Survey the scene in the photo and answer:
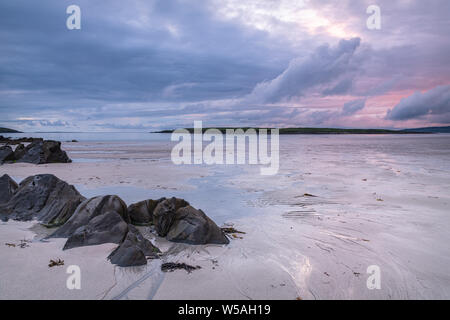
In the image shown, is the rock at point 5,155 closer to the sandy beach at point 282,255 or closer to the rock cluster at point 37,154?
the rock cluster at point 37,154

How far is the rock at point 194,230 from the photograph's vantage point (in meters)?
5.23

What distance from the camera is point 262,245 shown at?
17.1 ft

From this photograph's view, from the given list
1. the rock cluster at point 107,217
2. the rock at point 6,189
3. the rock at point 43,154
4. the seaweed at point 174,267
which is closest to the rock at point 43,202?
the rock cluster at point 107,217

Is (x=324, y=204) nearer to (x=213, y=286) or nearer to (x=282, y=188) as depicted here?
(x=282, y=188)

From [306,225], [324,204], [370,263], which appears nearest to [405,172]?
[324,204]

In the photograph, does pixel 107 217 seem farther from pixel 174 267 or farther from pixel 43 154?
pixel 43 154

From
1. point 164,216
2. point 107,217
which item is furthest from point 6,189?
point 164,216

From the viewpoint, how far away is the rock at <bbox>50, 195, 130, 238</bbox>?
18.1 ft

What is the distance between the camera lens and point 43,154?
18.5 metres

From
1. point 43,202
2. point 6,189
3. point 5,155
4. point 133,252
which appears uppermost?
point 5,155

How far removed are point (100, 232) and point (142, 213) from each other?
1.34 m

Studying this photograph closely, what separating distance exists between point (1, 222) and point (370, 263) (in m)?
7.15

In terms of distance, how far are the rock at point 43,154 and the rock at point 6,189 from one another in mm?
11601
